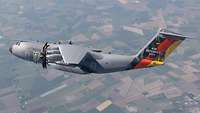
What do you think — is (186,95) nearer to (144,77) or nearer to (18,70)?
(144,77)

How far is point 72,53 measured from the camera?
59188 mm

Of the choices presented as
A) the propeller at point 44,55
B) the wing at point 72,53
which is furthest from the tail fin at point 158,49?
the propeller at point 44,55

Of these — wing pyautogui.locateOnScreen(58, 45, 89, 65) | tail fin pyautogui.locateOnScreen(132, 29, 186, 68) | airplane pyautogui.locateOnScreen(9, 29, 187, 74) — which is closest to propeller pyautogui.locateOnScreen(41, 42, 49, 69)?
airplane pyautogui.locateOnScreen(9, 29, 187, 74)

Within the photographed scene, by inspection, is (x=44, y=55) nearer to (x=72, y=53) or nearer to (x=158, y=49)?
(x=72, y=53)

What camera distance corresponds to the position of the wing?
2255 inches

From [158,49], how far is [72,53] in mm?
16290

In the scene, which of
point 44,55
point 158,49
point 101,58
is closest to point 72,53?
point 101,58

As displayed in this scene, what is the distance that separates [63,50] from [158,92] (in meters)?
108

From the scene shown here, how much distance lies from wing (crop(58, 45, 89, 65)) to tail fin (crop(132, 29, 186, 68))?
10.7m

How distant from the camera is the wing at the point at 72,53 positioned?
57272 mm

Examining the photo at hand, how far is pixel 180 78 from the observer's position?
177 metres

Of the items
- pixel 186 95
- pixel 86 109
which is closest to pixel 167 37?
pixel 86 109

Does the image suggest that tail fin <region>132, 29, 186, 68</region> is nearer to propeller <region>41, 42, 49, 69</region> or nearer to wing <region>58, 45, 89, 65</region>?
wing <region>58, 45, 89, 65</region>

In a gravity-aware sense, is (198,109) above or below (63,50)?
below
